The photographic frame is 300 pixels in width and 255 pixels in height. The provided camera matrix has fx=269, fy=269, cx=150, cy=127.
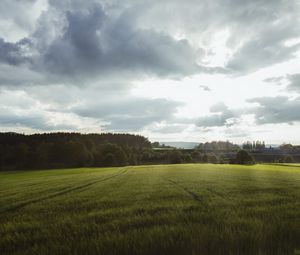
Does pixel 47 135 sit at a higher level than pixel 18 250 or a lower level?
higher

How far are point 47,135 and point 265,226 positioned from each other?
681 feet

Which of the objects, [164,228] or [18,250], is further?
[164,228]

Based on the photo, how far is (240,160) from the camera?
4139 inches

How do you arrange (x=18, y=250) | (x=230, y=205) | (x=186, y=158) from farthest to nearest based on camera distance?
(x=186, y=158) < (x=230, y=205) < (x=18, y=250)

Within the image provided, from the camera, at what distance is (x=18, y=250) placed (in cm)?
647

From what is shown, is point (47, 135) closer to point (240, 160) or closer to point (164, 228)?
point (240, 160)

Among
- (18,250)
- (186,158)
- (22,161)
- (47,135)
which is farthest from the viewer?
(47,135)

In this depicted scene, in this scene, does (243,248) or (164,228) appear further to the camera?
(164,228)

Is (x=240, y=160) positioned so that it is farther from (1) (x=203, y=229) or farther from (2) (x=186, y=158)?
(1) (x=203, y=229)

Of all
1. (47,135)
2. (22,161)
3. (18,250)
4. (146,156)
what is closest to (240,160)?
(146,156)

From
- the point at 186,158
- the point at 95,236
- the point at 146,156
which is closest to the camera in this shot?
the point at 95,236

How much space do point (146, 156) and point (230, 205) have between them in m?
149

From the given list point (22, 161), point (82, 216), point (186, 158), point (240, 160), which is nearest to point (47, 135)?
point (22, 161)

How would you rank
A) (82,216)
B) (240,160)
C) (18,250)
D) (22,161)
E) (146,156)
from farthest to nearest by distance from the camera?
(146,156)
(22,161)
(240,160)
(82,216)
(18,250)
